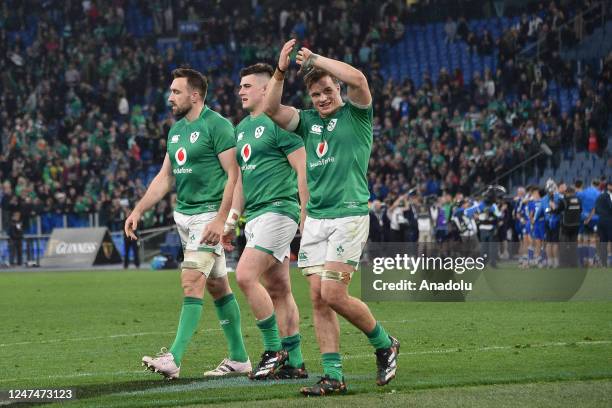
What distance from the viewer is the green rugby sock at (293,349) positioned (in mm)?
9703

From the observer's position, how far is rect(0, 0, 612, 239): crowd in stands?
35469 millimetres

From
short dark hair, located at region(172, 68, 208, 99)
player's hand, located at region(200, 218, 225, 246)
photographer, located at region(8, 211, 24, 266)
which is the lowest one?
photographer, located at region(8, 211, 24, 266)

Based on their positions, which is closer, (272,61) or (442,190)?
(442,190)

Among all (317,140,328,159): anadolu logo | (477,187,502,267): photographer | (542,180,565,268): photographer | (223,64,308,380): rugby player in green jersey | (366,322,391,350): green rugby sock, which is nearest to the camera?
(317,140,328,159): anadolu logo

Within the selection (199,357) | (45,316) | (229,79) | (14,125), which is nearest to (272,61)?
(229,79)

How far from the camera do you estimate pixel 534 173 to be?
34.8m

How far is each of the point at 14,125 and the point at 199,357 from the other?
32.5 m

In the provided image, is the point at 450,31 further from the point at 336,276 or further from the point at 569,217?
the point at 336,276

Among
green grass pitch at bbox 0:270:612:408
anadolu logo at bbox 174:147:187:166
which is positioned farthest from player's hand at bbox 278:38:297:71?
green grass pitch at bbox 0:270:612:408

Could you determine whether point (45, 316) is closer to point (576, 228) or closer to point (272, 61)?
point (576, 228)

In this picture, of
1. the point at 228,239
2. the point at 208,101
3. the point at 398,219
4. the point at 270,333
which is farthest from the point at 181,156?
the point at 208,101

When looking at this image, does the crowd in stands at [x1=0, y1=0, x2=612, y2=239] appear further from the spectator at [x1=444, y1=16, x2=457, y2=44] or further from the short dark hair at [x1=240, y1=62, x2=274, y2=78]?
the short dark hair at [x1=240, y1=62, x2=274, y2=78]

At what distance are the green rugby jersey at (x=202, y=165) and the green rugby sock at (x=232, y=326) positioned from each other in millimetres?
849

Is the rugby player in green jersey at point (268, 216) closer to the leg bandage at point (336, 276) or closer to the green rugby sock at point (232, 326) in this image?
the green rugby sock at point (232, 326)
